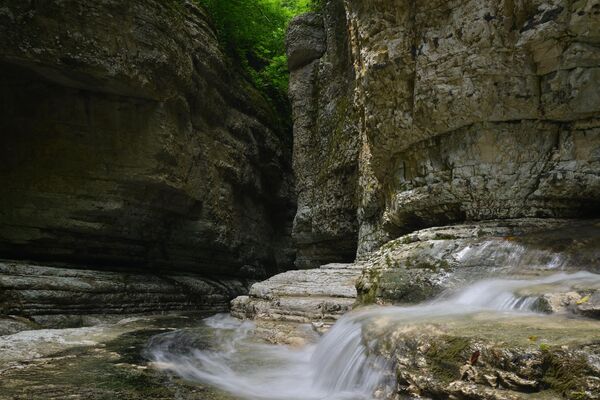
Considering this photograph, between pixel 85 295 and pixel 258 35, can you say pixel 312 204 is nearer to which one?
pixel 85 295

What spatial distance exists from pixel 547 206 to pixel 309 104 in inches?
440

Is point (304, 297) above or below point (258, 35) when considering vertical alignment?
below

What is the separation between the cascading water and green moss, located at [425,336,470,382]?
0.50m

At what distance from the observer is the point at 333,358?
16.0ft

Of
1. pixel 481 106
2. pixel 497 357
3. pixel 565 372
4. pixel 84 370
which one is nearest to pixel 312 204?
pixel 481 106

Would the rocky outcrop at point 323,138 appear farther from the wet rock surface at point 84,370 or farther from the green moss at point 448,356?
the green moss at point 448,356

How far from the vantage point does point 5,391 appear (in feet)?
13.6

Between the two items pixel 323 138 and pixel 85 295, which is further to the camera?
pixel 323 138

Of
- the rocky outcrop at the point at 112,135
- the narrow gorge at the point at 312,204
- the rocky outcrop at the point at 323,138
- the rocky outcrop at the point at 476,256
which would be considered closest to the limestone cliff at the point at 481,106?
the narrow gorge at the point at 312,204

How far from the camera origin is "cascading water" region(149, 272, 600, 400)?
166 inches

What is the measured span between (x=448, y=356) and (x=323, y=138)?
13.1 metres

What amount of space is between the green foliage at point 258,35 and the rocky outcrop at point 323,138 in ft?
7.46

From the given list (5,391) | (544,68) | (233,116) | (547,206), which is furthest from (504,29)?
(233,116)

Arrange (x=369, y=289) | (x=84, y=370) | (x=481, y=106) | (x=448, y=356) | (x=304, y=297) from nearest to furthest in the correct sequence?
(x=448, y=356), (x=84, y=370), (x=369, y=289), (x=481, y=106), (x=304, y=297)
